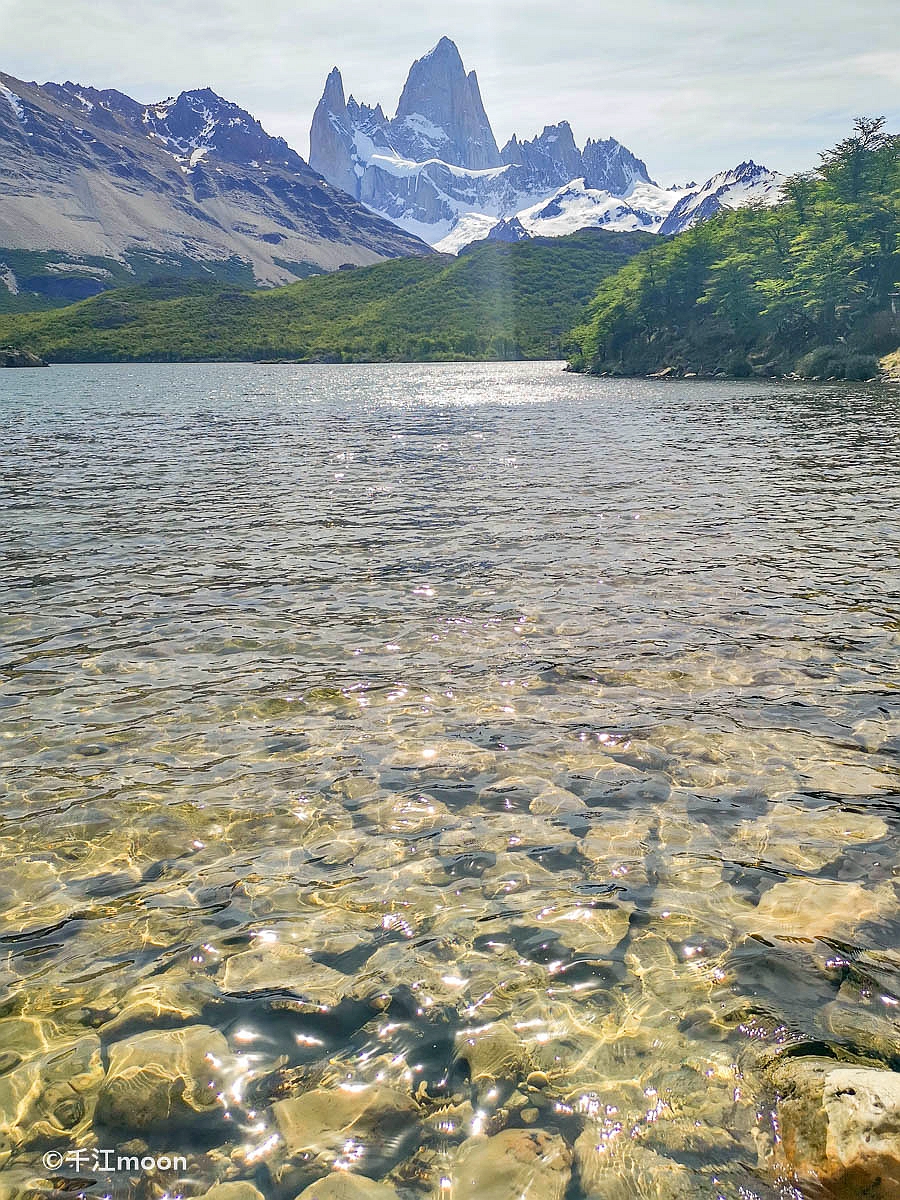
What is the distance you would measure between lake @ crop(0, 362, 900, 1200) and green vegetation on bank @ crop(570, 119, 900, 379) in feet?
274

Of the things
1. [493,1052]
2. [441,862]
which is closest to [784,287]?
[441,862]

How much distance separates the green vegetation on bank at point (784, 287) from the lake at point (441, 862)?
274 feet

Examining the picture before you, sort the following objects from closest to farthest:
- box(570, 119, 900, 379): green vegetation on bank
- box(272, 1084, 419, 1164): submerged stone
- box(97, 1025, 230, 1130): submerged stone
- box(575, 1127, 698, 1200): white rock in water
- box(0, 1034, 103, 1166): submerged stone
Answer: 1. box(575, 1127, 698, 1200): white rock in water
2. box(272, 1084, 419, 1164): submerged stone
3. box(0, 1034, 103, 1166): submerged stone
4. box(97, 1025, 230, 1130): submerged stone
5. box(570, 119, 900, 379): green vegetation on bank

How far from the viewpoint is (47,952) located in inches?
270

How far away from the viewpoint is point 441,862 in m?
8.07

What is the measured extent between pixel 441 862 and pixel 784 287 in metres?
111

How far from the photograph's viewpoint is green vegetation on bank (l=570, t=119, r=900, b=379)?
9438 cm

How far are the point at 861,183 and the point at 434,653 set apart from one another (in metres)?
115

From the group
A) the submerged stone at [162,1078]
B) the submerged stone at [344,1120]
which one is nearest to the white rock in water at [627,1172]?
the submerged stone at [344,1120]

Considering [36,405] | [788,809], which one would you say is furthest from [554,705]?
[36,405]

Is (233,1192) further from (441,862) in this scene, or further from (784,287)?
(784,287)

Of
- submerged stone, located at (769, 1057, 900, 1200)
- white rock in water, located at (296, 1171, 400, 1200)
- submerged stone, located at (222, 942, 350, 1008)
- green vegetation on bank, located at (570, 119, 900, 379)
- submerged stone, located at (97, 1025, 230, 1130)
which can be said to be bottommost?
submerged stone, located at (222, 942, 350, 1008)

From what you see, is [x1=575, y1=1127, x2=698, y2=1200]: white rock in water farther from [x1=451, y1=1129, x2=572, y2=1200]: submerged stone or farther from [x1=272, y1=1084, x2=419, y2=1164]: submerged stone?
[x1=272, y1=1084, x2=419, y2=1164]: submerged stone

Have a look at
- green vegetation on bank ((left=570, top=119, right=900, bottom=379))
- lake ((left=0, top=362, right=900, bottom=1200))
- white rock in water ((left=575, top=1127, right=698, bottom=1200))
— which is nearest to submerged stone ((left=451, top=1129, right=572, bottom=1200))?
lake ((left=0, top=362, right=900, bottom=1200))
